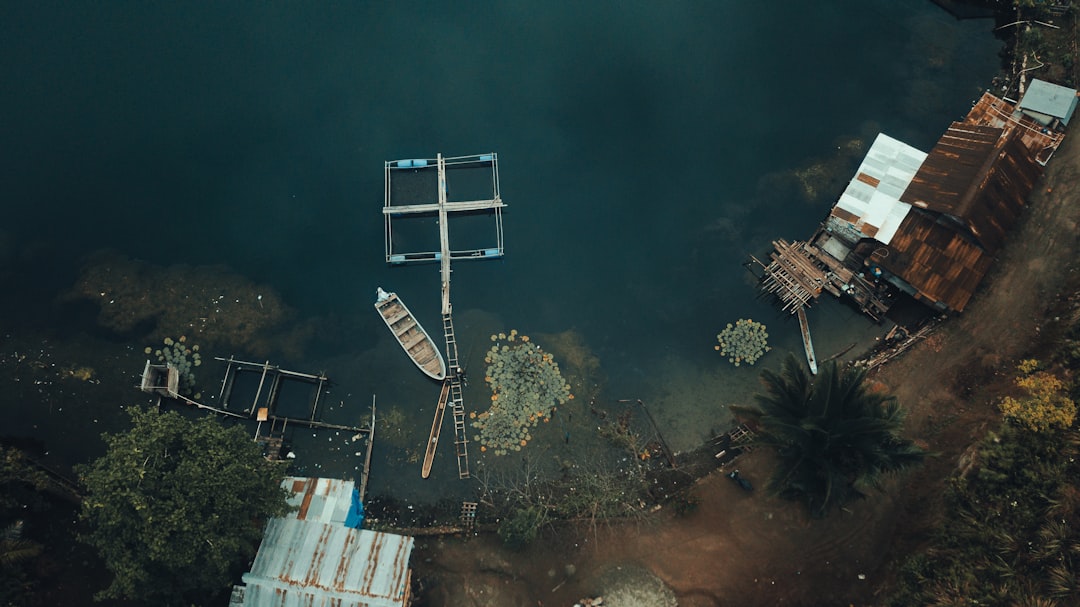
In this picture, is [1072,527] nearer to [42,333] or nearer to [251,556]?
[251,556]

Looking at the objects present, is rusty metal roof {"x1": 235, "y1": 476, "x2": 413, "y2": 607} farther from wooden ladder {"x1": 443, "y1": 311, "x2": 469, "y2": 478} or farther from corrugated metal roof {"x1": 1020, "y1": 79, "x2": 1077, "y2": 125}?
corrugated metal roof {"x1": 1020, "y1": 79, "x2": 1077, "y2": 125}

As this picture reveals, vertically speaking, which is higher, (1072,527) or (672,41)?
(672,41)

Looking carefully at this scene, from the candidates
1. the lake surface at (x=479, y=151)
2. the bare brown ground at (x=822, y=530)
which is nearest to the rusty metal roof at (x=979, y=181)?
the bare brown ground at (x=822, y=530)

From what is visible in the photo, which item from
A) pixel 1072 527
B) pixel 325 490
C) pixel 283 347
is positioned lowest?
pixel 1072 527

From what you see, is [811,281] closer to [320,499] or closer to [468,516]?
[468,516]

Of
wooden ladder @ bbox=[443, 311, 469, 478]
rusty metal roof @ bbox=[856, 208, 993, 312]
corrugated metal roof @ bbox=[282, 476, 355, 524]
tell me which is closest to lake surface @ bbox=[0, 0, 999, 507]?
wooden ladder @ bbox=[443, 311, 469, 478]

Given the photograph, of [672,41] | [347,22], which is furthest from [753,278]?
[347,22]
